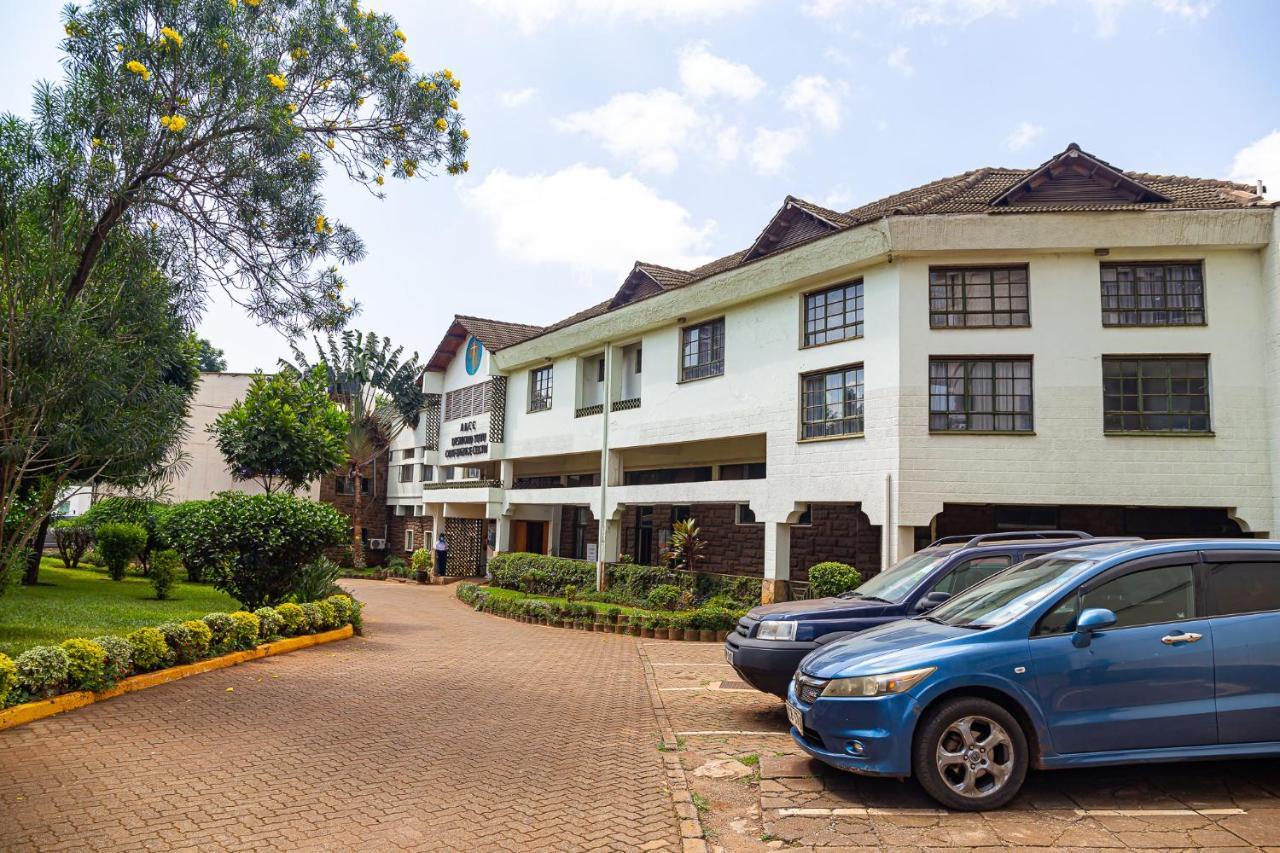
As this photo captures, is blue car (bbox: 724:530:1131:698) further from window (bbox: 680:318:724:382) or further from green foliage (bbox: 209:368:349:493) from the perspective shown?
green foliage (bbox: 209:368:349:493)

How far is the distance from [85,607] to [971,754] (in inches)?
590

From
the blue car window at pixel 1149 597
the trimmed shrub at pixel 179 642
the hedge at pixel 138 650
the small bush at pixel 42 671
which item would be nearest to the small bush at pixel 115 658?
the hedge at pixel 138 650

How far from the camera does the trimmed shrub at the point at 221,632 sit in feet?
36.0

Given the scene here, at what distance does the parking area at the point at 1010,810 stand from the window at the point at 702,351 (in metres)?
13.2

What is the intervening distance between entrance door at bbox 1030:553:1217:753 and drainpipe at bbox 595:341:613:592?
16865mm

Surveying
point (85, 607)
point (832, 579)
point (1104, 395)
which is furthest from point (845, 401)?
point (85, 607)

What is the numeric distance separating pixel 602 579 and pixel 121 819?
16493 millimetres

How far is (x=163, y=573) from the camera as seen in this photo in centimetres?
1800

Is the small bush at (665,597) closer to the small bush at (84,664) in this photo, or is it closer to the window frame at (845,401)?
the window frame at (845,401)

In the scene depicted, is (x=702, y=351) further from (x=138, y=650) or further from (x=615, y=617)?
(x=138, y=650)

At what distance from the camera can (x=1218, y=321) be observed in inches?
565

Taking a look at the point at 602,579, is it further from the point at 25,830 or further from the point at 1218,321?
the point at 25,830

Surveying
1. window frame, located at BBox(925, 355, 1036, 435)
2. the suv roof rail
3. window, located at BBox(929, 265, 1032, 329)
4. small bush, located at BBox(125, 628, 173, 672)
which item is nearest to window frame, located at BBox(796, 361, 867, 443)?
window frame, located at BBox(925, 355, 1036, 435)

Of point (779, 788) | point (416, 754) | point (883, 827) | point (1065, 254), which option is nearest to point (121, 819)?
point (416, 754)
